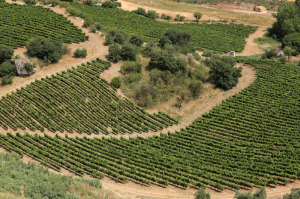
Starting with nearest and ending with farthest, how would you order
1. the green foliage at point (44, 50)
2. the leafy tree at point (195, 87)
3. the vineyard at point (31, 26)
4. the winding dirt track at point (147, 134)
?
the winding dirt track at point (147, 134) → the leafy tree at point (195, 87) → the green foliage at point (44, 50) → the vineyard at point (31, 26)

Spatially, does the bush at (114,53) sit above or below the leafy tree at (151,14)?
below

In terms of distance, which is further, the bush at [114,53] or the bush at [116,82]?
the bush at [114,53]

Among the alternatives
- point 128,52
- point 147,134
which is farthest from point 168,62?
point 147,134

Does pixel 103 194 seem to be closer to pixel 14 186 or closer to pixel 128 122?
pixel 14 186

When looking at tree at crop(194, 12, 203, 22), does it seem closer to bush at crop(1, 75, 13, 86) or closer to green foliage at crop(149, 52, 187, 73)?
green foliage at crop(149, 52, 187, 73)

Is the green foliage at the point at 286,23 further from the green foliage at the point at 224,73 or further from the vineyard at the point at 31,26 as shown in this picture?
the vineyard at the point at 31,26

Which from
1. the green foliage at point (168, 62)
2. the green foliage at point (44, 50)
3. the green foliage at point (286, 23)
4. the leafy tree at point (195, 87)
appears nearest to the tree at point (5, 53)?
the green foliage at point (44, 50)

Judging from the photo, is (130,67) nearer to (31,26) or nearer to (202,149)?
(202,149)
